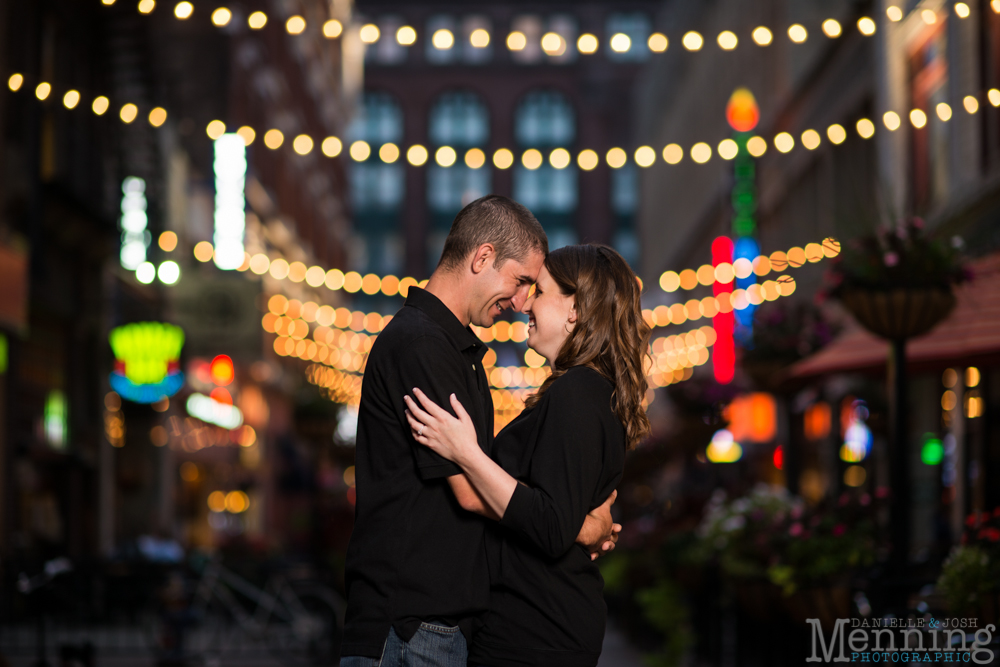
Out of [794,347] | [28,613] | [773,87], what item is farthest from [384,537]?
[773,87]

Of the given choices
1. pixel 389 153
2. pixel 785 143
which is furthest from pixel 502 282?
pixel 785 143

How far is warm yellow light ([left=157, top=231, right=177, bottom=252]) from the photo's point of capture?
81.1ft

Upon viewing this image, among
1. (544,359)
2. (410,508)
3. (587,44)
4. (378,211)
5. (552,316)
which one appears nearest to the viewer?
(410,508)

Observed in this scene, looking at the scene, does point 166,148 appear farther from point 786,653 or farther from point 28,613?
point 786,653

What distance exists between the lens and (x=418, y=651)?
333 cm

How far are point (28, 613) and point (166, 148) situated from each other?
38.3 ft

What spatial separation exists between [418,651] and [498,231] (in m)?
1.23

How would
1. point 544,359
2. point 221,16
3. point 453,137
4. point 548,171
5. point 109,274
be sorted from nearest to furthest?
point 221,16 < point 544,359 < point 109,274 < point 548,171 < point 453,137

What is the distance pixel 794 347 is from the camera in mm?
13336

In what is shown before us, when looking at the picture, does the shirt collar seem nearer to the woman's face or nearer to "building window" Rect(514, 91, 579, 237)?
the woman's face

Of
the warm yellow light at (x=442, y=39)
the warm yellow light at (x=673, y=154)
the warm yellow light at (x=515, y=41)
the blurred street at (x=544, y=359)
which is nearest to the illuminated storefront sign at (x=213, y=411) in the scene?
the blurred street at (x=544, y=359)

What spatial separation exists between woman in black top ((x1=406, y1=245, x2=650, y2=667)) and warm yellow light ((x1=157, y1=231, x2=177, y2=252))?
2198 centimetres

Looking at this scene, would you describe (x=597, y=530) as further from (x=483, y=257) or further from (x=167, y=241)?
(x=167, y=241)

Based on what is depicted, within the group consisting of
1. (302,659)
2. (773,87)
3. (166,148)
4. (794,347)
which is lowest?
(302,659)
